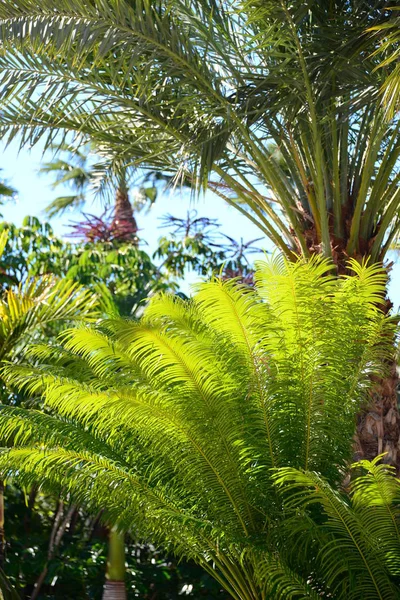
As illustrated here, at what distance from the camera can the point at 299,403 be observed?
23.8 ft

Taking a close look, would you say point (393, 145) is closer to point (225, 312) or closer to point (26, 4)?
point (225, 312)

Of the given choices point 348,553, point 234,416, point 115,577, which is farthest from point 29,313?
point 348,553

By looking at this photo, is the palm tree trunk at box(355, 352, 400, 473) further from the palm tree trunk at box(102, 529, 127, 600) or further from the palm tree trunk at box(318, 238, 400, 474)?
the palm tree trunk at box(102, 529, 127, 600)

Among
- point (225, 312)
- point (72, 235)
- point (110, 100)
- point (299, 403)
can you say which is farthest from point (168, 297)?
point (72, 235)

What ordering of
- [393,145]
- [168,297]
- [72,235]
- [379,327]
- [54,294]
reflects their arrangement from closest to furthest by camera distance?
[379,327] → [168,297] → [393,145] → [54,294] → [72,235]

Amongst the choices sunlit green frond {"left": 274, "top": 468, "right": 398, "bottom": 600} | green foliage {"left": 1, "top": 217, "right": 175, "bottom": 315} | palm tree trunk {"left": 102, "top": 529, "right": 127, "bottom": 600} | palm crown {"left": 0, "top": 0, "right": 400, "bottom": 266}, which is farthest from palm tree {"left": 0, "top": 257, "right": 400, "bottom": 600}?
green foliage {"left": 1, "top": 217, "right": 175, "bottom": 315}

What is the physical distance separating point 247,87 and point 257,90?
110 mm

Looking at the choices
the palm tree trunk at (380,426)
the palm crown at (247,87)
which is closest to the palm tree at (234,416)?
the palm tree trunk at (380,426)

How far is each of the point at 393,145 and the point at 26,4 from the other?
3955 mm

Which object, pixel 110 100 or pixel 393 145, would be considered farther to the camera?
pixel 393 145

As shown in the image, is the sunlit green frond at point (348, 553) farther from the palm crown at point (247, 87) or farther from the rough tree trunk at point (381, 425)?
the palm crown at point (247, 87)

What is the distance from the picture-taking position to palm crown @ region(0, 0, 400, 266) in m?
7.26

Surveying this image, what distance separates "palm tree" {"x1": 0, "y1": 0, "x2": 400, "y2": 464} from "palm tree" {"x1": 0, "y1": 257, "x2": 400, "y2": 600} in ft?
2.08

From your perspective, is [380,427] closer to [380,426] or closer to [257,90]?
[380,426]
